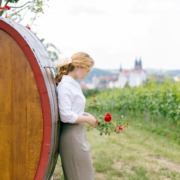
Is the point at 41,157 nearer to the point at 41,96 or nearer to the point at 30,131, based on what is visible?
the point at 30,131

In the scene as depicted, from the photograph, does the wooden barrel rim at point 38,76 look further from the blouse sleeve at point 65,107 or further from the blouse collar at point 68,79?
the blouse collar at point 68,79

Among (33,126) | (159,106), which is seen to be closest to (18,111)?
(33,126)

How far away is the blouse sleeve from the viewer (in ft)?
6.95

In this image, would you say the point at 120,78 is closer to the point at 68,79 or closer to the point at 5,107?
the point at 68,79

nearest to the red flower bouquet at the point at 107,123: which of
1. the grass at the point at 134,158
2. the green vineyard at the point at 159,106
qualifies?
the grass at the point at 134,158

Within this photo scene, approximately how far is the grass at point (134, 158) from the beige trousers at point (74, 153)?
76.7 inches

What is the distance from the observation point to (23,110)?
1902mm

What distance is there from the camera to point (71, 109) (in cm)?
225

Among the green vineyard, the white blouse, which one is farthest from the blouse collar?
the green vineyard

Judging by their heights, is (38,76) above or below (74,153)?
above

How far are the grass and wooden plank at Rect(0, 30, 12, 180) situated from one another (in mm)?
2305

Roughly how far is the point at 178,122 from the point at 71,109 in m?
7.62

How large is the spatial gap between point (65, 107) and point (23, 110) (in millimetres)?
391

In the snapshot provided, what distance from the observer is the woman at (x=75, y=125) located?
2.19m
